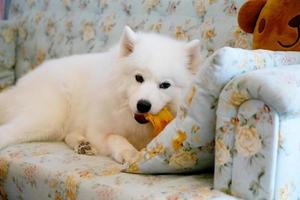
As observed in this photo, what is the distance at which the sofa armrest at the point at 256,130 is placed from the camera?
104cm

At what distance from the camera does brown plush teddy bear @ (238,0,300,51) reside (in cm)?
146

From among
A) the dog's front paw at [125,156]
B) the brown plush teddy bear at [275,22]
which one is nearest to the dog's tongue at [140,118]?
the dog's front paw at [125,156]

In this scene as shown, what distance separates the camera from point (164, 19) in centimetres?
226

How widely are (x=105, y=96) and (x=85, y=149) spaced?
23cm

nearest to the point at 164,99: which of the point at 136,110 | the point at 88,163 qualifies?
the point at 136,110

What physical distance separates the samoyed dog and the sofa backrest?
346mm

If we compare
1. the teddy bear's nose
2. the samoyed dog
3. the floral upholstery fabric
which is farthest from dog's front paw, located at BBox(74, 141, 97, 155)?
the teddy bear's nose

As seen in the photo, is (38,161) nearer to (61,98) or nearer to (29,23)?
(61,98)

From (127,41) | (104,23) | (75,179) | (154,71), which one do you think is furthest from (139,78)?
(104,23)

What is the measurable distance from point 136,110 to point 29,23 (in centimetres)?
174

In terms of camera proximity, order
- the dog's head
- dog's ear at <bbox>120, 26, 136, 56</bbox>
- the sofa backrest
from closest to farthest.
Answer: the dog's head, dog's ear at <bbox>120, 26, 136, 56</bbox>, the sofa backrest

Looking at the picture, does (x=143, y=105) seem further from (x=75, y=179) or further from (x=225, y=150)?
(x=225, y=150)

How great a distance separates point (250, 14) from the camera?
1.65 meters

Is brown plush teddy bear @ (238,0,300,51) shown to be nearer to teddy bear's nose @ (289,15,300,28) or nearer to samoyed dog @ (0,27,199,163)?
teddy bear's nose @ (289,15,300,28)
